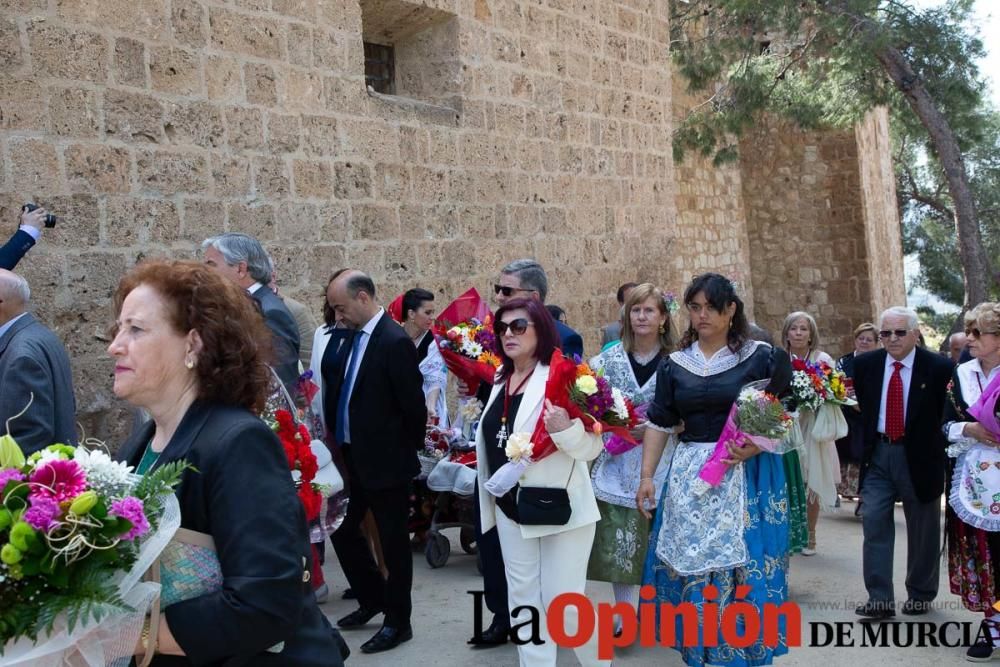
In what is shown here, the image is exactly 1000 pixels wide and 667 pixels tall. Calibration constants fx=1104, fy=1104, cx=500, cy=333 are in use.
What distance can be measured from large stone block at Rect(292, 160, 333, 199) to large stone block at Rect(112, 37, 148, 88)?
52.1 inches

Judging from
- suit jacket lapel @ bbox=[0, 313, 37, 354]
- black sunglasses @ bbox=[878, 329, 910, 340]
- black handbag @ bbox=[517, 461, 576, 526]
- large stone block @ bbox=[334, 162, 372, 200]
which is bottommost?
black handbag @ bbox=[517, 461, 576, 526]

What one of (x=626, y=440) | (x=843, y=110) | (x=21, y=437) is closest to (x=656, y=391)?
(x=626, y=440)

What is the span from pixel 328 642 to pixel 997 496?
13.4 ft

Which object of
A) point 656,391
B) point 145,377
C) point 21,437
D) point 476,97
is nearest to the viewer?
point 145,377

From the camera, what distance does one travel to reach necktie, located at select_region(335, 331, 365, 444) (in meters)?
5.55

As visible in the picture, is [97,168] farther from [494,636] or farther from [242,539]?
[242,539]

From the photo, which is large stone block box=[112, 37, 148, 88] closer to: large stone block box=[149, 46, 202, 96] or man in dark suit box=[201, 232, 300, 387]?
large stone block box=[149, 46, 202, 96]

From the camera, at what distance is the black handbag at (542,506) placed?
14.9 feet

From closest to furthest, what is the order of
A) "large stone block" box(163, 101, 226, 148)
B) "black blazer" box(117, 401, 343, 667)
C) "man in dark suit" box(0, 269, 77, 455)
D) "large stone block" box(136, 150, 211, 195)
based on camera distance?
"black blazer" box(117, 401, 343, 667)
"man in dark suit" box(0, 269, 77, 455)
"large stone block" box(136, 150, 211, 195)
"large stone block" box(163, 101, 226, 148)

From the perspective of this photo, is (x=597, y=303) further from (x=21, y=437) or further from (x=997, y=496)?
(x=21, y=437)

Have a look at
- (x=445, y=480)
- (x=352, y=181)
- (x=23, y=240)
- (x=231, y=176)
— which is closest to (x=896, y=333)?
(x=445, y=480)

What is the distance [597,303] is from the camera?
10859mm

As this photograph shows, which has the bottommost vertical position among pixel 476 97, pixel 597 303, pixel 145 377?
pixel 145 377

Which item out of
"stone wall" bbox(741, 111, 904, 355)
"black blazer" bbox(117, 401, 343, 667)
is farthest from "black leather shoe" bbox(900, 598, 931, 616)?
"stone wall" bbox(741, 111, 904, 355)
